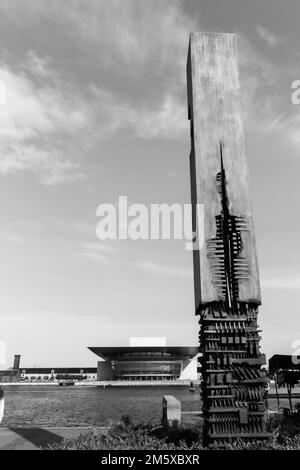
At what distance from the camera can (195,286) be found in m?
10.2

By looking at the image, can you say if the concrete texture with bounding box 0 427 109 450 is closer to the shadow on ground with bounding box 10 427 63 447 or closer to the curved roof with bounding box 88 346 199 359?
the shadow on ground with bounding box 10 427 63 447

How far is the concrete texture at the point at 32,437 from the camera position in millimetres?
12406

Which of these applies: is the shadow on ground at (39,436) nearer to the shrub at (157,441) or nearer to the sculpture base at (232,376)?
the shrub at (157,441)

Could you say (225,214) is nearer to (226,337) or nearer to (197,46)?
(226,337)

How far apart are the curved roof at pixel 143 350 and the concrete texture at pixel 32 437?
154 metres

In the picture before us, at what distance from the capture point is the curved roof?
545ft

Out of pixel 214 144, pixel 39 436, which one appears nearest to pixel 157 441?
pixel 214 144

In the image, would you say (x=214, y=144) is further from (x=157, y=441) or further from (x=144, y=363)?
(x=144, y=363)

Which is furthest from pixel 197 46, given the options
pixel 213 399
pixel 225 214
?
pixel 213 399

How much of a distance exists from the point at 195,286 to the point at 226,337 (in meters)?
1.60

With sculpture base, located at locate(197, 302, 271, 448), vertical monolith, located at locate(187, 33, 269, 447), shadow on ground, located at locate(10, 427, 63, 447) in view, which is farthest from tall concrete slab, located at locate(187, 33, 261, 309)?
shadow on ground, located at locate(10, 427, 63, 447)

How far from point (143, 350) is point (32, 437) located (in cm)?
15824

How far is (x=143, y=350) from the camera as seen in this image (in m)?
167
